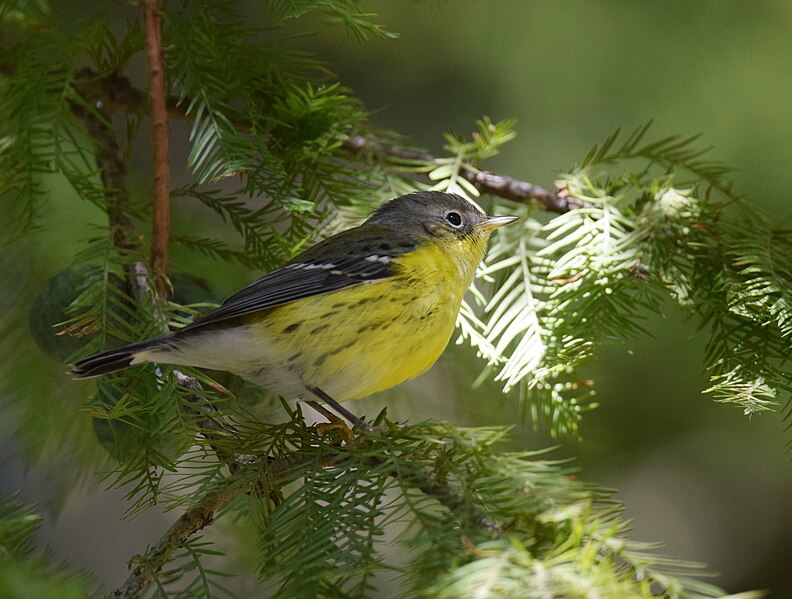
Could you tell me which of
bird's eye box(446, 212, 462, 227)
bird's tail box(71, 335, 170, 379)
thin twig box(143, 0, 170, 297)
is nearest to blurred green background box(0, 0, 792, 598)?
bird's eye box(446, 212, 462, 227)

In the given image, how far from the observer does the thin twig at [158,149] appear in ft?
7.45

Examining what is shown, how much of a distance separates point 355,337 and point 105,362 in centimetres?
69

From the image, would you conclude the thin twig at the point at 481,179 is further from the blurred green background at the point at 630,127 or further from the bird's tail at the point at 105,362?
the bird's tail at the point at 105,362

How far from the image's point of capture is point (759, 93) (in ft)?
11.6

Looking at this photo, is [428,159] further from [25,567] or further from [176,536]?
[25,567]

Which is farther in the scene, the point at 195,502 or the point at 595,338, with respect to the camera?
the point at 595,338

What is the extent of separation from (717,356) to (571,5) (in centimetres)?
214

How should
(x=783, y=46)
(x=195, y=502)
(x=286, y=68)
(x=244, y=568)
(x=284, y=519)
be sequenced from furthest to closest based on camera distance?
1. (x=783, y=46)
2. (x=244, y=568)
3. (x=286, y=68)
4. (x=195, y=502)
5. (x=284, y=519)

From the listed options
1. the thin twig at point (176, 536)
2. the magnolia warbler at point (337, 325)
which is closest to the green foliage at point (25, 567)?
the thin twig at point (176, 536)

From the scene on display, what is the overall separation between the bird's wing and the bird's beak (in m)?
0.23

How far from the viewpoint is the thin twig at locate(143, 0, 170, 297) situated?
7.45 ft

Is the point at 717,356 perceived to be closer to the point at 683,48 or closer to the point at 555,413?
the point at 555,413

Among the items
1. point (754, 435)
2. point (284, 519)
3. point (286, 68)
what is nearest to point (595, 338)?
point (284, 519)

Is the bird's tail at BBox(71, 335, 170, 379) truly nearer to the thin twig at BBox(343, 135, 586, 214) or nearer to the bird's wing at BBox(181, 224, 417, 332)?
the bird's wing at BBox(181, 224, 417, 332)
